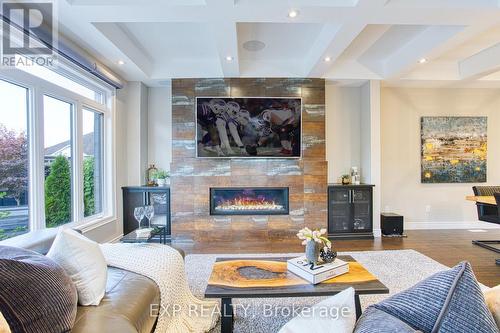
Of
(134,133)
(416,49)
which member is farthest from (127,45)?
(416,49)

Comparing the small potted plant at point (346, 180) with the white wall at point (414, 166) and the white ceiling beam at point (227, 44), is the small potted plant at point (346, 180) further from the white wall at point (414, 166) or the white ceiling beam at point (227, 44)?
the white ceiling beam at point (227, 44)

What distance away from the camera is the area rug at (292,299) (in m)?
2.18

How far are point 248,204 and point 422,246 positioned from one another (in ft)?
9.11

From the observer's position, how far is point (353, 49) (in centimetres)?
399

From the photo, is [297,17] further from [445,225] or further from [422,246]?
[445,225]

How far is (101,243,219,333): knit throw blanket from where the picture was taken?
191 cm

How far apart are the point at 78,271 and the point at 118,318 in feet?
1.14

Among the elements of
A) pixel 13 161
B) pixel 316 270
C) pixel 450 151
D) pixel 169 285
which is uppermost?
pixel 450 151

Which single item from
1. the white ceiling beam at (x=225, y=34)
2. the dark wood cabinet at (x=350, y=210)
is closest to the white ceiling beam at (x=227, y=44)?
the white ceiling beam at (x=225, y=34)

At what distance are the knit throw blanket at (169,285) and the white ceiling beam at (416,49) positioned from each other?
12.8ft

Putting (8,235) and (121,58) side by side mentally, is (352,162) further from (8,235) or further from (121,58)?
(8,235)

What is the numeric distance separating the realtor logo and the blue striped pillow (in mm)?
3348

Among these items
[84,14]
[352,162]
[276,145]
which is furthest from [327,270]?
[352,162]

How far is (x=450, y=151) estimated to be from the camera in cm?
518
